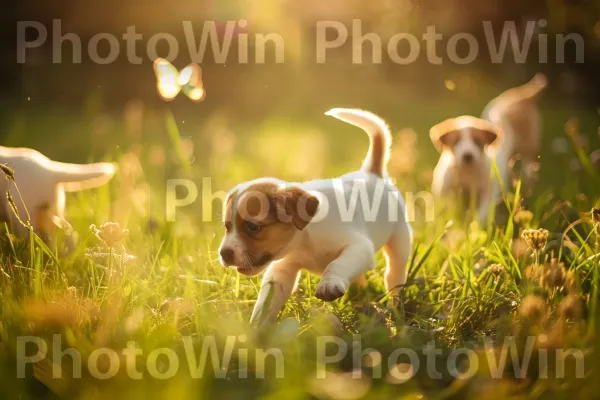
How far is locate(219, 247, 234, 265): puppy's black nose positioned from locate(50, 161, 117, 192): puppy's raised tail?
101 cm

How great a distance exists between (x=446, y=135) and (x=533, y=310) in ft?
10.8

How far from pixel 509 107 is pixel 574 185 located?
2319mm

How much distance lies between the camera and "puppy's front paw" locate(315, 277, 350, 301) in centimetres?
232

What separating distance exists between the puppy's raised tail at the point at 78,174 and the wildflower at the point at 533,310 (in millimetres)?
1958

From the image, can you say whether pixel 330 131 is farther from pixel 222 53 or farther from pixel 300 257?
pixel 300 257

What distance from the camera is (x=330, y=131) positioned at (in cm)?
775

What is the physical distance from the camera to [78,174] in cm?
319

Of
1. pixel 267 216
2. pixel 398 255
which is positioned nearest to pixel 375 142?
pixel 398 255

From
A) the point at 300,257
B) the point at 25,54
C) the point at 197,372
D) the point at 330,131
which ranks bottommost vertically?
the point at 197,372

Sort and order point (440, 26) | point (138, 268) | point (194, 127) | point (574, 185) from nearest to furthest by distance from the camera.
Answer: point (138, 268), point (574, 185), point (194, 127), point (440, 26)

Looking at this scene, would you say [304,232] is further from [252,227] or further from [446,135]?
[446,135]

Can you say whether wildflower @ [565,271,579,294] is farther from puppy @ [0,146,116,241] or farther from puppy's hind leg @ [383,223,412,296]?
puppy @ [0,146,116,241]

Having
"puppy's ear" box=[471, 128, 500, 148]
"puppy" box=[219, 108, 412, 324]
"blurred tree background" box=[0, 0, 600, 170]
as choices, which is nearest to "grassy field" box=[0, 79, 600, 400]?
"puppy" box=[219, 108, 412, 324]

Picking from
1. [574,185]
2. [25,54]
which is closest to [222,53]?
[25,54]
